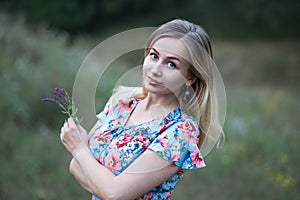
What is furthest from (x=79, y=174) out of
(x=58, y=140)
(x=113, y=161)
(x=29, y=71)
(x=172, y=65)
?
(x=29, y=71)

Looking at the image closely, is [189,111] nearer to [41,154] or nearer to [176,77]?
[176,77]

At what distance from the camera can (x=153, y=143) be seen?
5.67 ft

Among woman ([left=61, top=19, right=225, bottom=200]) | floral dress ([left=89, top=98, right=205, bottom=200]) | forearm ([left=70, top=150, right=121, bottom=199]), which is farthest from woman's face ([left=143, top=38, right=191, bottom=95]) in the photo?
forearm ([left=70, top=150, right=121, bottom=199])

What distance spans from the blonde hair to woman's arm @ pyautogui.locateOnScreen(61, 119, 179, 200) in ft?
0.88

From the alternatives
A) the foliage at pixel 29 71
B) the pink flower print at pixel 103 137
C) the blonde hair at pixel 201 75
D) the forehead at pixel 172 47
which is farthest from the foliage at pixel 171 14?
the pink flower print at pixel 103 137

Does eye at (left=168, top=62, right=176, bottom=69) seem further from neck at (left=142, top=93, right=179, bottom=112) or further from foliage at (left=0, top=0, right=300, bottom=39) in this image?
foliage at (left=0, top=0, right=300, bottom=39)

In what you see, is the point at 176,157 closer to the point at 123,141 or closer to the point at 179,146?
the point at 179,146

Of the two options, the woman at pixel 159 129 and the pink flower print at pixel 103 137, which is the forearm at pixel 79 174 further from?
the pink flower print at pixel 103 137

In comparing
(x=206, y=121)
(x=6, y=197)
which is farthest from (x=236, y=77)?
(x=206, y=121)

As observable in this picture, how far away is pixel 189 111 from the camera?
1864 millimetres

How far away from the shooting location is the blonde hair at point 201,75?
5.84ft

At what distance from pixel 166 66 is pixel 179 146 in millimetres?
336

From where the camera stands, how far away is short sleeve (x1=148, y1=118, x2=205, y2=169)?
171 centimetres

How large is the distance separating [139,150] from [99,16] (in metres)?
30.1
